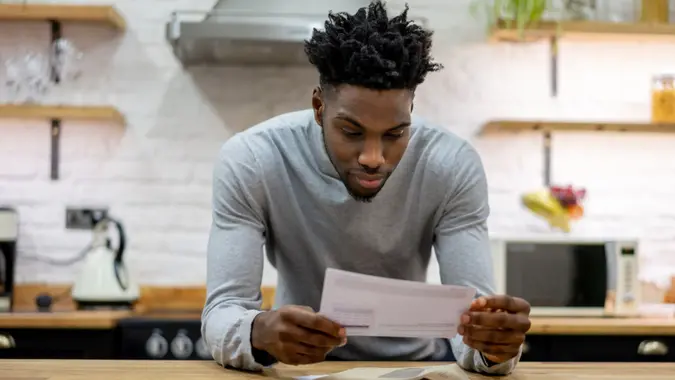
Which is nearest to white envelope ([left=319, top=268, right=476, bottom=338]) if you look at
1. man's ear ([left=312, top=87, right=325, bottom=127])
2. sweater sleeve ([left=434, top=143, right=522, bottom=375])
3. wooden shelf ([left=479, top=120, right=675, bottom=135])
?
sweater sleeve ([left=434, top=143, right=522, bottom=375])

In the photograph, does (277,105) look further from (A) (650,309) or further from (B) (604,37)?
(A) (650,309)

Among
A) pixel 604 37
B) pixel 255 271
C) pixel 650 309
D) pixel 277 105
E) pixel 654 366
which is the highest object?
pixel 604 37

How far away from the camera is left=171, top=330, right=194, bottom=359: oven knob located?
2.57m

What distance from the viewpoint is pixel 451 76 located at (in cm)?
327

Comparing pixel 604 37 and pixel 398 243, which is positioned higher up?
pixel 604 37

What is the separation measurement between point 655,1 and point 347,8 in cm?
127

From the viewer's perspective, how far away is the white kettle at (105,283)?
110 inches

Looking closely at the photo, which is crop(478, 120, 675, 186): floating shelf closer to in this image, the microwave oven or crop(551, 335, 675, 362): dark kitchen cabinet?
the microwave oven

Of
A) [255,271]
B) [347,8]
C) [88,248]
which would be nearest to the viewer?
[255,271]

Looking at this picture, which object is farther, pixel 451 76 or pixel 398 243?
pixel 451 76

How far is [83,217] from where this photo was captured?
316cm

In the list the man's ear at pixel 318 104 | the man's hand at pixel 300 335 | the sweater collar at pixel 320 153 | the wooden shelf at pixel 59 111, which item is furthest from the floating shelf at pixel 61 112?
the man's hand at pixel 300 335

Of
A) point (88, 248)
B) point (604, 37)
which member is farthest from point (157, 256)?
point (604, 37)

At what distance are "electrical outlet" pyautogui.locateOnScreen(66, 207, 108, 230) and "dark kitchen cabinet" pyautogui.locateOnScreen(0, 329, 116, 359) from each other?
67 centimetres
